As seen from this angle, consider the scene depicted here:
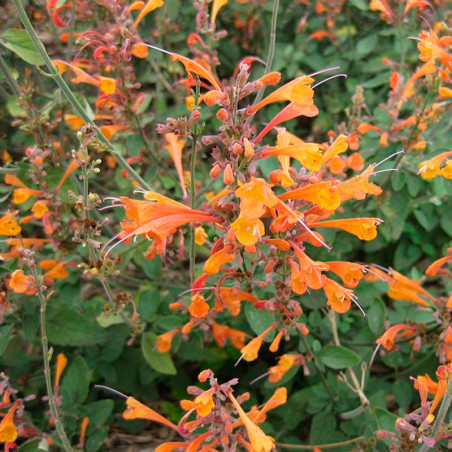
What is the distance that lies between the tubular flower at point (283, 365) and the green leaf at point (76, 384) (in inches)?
32.9

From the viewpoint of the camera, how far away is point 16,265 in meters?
2.91

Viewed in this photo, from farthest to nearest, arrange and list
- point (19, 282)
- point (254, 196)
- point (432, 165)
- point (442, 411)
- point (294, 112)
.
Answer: point (432, 165)
point (19, 282)
point (294, 112)
point (442, 411)
point (254, 196)

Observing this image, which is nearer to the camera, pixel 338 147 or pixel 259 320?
pixel 338 147

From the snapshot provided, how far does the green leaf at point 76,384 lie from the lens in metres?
2.65

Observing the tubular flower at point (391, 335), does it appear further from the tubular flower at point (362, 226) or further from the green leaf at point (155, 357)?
the green leaf at point (155, 357)

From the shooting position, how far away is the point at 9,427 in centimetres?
237

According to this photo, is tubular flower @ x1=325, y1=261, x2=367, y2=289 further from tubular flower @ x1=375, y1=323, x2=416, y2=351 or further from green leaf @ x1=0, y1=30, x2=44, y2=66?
green leaf @ x1=0, y1=30, x2=44, y2=66

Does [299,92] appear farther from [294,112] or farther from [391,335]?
[391,335]

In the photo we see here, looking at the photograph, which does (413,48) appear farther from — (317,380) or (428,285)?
(317,380)

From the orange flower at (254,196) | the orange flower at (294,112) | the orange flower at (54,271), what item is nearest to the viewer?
the orange flower at (254,196)

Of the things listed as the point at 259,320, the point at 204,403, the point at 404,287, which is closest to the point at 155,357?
the point at 259,320

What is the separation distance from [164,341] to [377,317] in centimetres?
100

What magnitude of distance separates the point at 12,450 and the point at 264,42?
3360 millimetres

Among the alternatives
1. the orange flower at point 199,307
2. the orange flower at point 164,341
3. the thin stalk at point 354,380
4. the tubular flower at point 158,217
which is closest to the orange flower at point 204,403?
the orange flower at point 199,307
